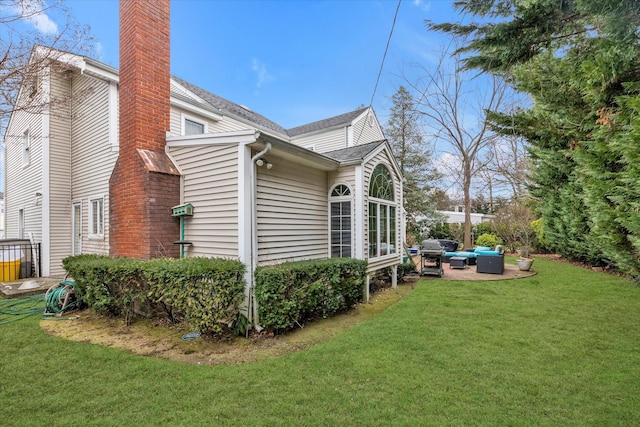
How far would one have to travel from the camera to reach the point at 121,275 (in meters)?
5.16

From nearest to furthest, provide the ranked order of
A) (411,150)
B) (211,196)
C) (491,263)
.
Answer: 1. (211,196)
2. (491,263)
3. (411,150)

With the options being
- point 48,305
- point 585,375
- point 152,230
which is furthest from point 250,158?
point 585,375

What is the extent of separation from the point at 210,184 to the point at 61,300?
391 cm

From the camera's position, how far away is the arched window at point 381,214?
766 centimetres

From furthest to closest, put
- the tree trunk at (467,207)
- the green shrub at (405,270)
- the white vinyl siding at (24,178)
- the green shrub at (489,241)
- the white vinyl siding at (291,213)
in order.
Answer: the tree trunk at (467,207) < the green shrub at (489,241) < the white vinyl siding at (24,178) < the green shrub at (405,270) < the white vinyl siding at (291,213)

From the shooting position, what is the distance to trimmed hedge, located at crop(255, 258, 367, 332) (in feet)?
15.6

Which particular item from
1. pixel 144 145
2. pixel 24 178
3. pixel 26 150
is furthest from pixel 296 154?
pixel 24 178

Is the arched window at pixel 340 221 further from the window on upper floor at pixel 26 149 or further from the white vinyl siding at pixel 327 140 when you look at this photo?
the window on upper floor at pixel 26 149

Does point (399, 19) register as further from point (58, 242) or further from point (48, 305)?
point (58, 242)

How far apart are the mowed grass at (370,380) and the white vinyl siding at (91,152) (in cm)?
389

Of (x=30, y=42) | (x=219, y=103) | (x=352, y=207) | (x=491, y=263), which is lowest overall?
(x=491, y=263)

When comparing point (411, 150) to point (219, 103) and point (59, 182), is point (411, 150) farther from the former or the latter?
→ point (59, 182)

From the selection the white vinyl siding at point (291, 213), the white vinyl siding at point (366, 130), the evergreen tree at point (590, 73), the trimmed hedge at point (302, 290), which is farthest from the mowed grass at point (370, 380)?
the white vinyl siding at point (366, 130)

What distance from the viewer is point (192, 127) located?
32.9ft
